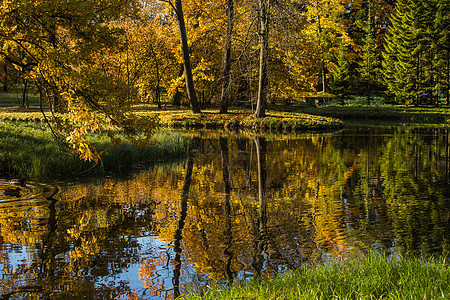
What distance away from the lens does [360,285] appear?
392 cm

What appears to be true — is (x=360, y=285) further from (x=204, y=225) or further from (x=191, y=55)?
(x=191, y=55)

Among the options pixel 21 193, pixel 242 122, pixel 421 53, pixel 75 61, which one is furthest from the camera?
pixel 421 53

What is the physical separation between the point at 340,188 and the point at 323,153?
6065 mm

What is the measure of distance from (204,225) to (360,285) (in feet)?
11.6

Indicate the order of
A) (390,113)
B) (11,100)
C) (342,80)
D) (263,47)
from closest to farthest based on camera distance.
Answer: (263,47) < (390,113) < (11,100) < (342,80)

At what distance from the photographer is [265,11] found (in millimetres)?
23484

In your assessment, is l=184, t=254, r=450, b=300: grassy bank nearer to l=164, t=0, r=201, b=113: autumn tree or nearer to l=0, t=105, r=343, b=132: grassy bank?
l=0, t=105, r=343, b=132: grassy bank

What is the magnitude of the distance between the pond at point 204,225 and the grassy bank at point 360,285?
0.90 metres

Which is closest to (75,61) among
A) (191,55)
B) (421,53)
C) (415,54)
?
(191,55)

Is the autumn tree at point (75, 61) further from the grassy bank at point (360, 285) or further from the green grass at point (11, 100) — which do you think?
the green grass at point (11, 100)

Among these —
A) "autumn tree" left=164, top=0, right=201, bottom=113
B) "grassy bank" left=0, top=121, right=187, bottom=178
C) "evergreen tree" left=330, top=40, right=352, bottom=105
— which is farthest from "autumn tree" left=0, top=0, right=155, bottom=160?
"evergreen tree" left=330, top=40, right=352, bottom=105

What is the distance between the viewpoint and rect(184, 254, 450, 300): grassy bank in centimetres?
371

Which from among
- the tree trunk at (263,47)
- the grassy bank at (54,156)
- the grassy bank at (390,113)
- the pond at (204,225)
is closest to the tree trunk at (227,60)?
the tree trunk at (263,47)

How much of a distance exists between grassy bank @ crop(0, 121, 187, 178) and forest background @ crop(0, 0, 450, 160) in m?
0.78
